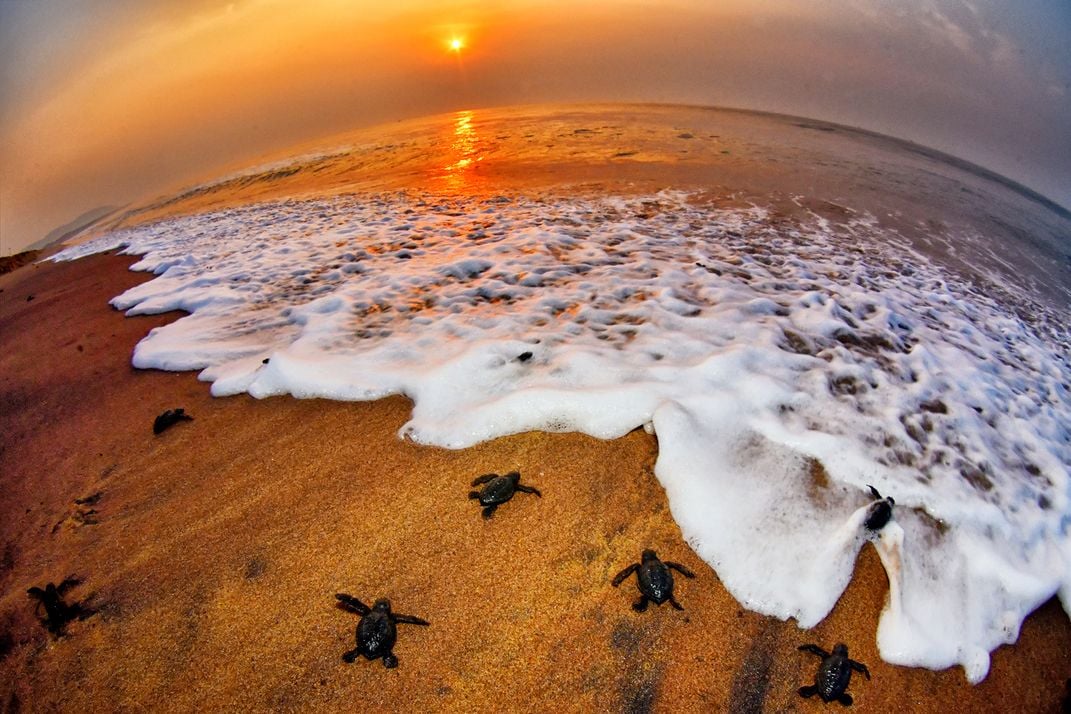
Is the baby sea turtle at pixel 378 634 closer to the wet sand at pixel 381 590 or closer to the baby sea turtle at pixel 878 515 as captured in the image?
the wet sand at pixel 381 590

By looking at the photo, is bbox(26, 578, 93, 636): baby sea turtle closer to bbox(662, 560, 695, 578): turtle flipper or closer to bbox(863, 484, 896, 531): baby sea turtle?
bbox(662, 560, 695, 578): turtle flipper

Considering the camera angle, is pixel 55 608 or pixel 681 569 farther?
pixel 681 569

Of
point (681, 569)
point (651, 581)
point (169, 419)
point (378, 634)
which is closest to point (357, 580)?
point (378, 634)

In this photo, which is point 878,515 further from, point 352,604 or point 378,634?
point 352,604

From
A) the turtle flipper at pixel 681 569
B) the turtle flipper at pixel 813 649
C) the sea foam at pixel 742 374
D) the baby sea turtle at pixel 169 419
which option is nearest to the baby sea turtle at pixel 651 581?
the turtle flipper at pixel 681 569

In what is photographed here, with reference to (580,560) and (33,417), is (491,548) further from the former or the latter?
(33,417)
